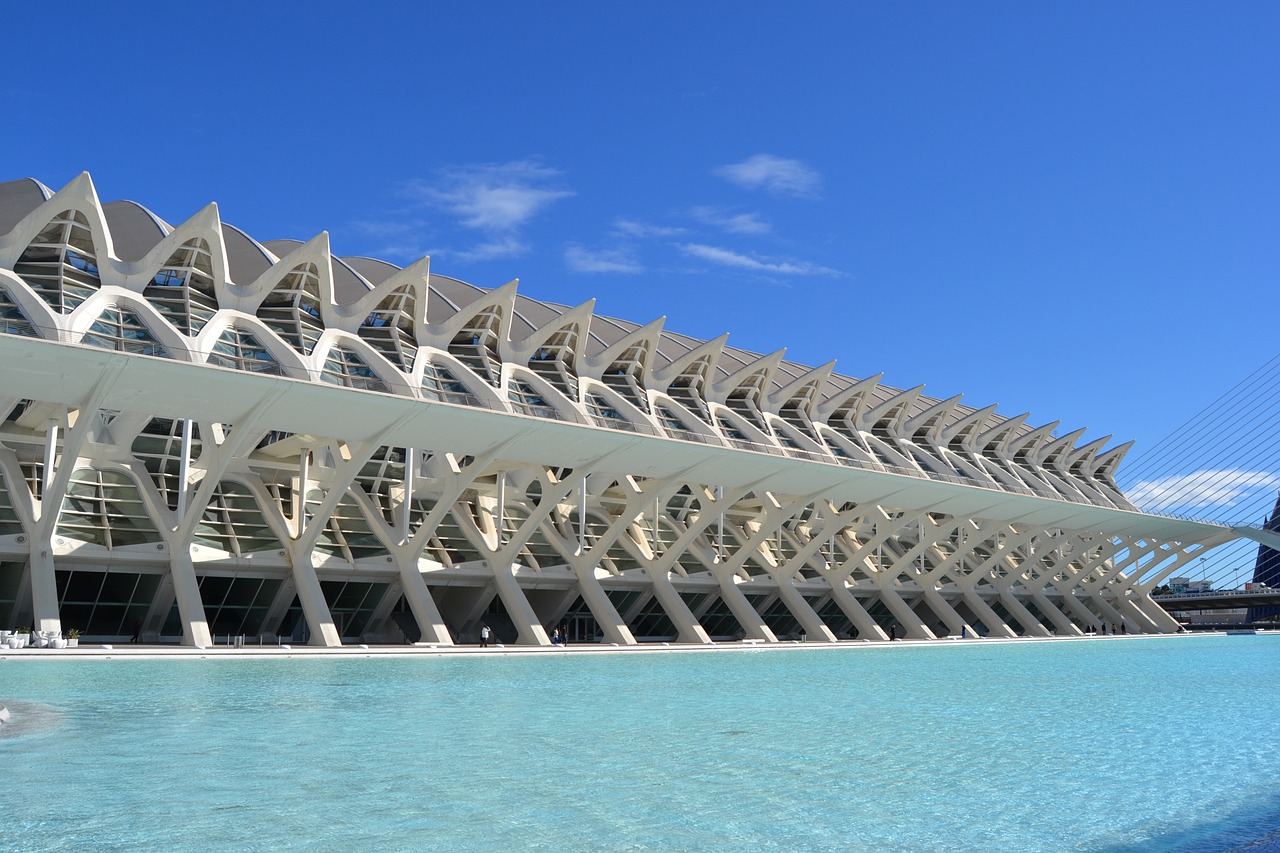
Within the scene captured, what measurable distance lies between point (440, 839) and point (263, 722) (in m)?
5.85

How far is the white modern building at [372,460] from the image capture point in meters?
26.5

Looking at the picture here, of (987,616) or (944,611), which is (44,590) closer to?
(944,611)

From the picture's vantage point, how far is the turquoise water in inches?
262

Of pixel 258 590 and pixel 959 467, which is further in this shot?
pixel 959 467

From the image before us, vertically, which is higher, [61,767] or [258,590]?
[258,590]

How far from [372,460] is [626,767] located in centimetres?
2890

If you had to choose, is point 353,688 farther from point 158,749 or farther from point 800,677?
point 800,677

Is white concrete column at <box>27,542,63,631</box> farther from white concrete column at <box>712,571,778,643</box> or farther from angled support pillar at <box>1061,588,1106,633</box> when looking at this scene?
angled support pillar at <box>1061,588,1106,633</box>

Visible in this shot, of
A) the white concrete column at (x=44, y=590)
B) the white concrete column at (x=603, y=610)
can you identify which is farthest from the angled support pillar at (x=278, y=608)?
the white concrete column at (x=603, y=610)

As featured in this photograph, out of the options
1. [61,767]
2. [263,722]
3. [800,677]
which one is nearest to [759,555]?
[800,677]

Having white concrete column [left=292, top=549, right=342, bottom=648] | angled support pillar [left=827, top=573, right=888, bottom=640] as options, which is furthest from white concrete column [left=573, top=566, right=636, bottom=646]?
angled support pillar [left=827, top=573, right=888, bottom=640]

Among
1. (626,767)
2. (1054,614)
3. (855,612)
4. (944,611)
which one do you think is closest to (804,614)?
(855,612)

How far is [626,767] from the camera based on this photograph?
8.86 meters

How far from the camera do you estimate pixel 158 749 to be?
940 centimetres
